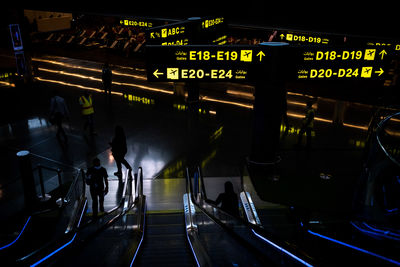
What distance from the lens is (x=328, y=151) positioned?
11.2 metres

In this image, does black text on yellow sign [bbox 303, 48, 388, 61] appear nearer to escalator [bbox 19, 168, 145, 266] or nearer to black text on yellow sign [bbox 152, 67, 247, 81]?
black text on yellow sign [bbox 152, 67, 247, 81]

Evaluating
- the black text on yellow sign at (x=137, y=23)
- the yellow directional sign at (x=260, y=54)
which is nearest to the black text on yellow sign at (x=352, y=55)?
the yellow directional sign at (x=260, y=54)

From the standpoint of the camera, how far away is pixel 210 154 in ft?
36.3

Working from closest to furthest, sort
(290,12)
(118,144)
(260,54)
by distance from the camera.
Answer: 1. (260,54)
2. (118,144)
3. (290,12)

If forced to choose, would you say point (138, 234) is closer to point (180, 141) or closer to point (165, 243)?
point (165, 243)

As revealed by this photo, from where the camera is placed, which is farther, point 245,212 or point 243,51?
point 243,51

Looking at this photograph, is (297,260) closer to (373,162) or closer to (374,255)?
(374,255)

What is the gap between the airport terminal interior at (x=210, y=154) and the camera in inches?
220

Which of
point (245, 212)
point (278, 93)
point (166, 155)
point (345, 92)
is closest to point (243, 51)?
point (278, 93)

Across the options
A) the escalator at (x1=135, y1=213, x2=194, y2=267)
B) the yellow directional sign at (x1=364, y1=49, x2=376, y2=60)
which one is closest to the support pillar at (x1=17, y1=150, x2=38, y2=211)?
the escalator at (x1=135, y1=213, x2=194, y2=267)

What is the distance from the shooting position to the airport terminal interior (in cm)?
559

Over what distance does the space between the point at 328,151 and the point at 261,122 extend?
2.71m

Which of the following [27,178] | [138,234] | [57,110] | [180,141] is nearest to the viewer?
[138,234]

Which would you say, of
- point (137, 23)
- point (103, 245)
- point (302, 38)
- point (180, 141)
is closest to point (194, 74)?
point (103, 245)
